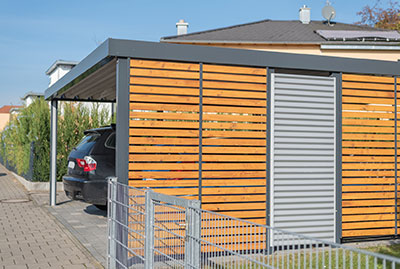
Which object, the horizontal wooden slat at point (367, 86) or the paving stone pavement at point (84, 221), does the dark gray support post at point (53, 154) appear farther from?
the horizontal wooden slat at point (367, 86)

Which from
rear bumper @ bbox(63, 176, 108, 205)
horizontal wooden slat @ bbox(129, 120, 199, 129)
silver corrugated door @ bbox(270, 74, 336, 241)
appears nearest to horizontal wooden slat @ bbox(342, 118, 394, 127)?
silver corrugated door @ bbox(270, 74, 336, 241)

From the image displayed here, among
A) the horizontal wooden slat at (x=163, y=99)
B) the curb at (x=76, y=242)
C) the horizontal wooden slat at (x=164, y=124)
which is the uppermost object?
the horizontal wooden slat at (x=163, y=99)

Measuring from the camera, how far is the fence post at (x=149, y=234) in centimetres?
469

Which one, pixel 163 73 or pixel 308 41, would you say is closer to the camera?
pixel 163 73

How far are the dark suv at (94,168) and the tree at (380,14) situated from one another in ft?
94.2

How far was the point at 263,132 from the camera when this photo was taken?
7430mm

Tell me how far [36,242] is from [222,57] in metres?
4.19

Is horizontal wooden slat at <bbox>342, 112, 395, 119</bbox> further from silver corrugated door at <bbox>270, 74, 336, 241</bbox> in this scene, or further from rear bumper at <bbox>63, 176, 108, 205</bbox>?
rear bumper at <bbox>63, 176, 108, 205</bbox>

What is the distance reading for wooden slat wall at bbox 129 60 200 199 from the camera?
21.9ft

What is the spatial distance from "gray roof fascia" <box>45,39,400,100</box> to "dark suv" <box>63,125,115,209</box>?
186 centimetres

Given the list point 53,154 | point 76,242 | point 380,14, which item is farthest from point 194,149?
point 380,14

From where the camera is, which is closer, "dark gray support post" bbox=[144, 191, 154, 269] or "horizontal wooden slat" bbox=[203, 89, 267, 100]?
"dark gray support post" bbox=[144, 191, 154, 269]

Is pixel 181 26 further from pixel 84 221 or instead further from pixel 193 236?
pixel 193 236

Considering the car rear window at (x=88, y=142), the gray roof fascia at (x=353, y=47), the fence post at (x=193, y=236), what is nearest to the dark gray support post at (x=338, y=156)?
the fence post at (x=193, y=236)
